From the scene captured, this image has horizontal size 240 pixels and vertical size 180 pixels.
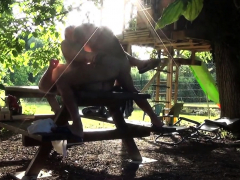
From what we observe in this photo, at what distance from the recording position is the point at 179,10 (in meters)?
1.21

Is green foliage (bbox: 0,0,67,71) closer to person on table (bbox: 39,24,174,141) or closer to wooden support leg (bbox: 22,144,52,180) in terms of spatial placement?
person on table (bbox: 39,24,174,141)

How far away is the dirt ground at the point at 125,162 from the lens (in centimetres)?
377

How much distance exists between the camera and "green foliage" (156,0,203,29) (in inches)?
46.8

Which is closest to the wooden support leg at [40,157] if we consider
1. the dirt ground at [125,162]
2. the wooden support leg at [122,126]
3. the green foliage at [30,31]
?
the dirt ground at [125,162]

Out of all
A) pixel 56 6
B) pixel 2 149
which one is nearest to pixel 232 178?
pixel 2 149

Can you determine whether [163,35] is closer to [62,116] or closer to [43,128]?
[62,116]

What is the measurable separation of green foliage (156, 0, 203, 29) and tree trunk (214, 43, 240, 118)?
7.19 meters

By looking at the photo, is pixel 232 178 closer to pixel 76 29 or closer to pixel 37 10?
pixel 76 29

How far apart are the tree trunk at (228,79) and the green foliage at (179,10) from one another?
719 cm

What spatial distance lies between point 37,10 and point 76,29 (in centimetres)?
371

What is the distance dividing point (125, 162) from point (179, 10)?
3.43 metres

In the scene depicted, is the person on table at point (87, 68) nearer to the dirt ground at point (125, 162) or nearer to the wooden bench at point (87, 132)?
the wooden bench at point (87, 132)

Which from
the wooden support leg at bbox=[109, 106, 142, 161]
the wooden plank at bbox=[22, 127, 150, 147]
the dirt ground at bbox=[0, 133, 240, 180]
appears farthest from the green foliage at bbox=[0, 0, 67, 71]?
the wooden plank at bbox=[22, 127, 150, 147]

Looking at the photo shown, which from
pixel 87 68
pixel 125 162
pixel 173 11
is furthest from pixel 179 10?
pixel 125 162
